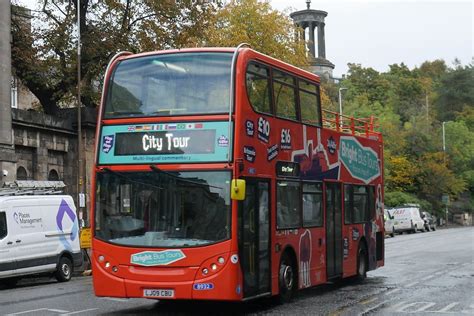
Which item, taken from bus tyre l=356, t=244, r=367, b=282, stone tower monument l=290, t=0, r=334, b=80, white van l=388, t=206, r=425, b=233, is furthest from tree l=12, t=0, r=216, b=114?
stone tower monument l=290, t=0, r=334, b=80

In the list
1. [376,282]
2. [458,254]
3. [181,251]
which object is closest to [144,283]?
[181,251]

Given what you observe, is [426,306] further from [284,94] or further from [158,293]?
[158,293]

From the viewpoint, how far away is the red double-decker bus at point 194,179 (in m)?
11.2

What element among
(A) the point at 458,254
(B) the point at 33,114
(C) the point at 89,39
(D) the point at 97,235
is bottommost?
(A) the point at 458,254

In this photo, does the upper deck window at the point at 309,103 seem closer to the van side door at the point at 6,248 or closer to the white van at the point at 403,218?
the van side door at the point at 6,248

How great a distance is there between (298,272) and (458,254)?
51.2ft

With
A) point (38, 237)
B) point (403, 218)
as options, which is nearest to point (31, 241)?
point (38, 237)

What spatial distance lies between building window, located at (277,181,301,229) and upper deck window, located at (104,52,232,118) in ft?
7.14

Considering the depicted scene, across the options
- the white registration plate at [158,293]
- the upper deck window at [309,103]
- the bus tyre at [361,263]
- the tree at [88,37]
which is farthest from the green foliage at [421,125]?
the white registration plate at [158,293]

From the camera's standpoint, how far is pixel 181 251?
1120cm

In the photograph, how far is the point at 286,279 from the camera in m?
13.2

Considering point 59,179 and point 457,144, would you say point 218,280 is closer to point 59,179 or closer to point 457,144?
point 59,179

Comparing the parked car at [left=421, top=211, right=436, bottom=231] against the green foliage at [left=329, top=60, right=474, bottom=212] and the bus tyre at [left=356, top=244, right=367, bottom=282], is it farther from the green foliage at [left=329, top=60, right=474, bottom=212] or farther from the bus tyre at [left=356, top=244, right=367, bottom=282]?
the bus tyre at [left=356, top=244, right=367, bottom=282]

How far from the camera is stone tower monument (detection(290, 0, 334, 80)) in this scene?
114688mm
